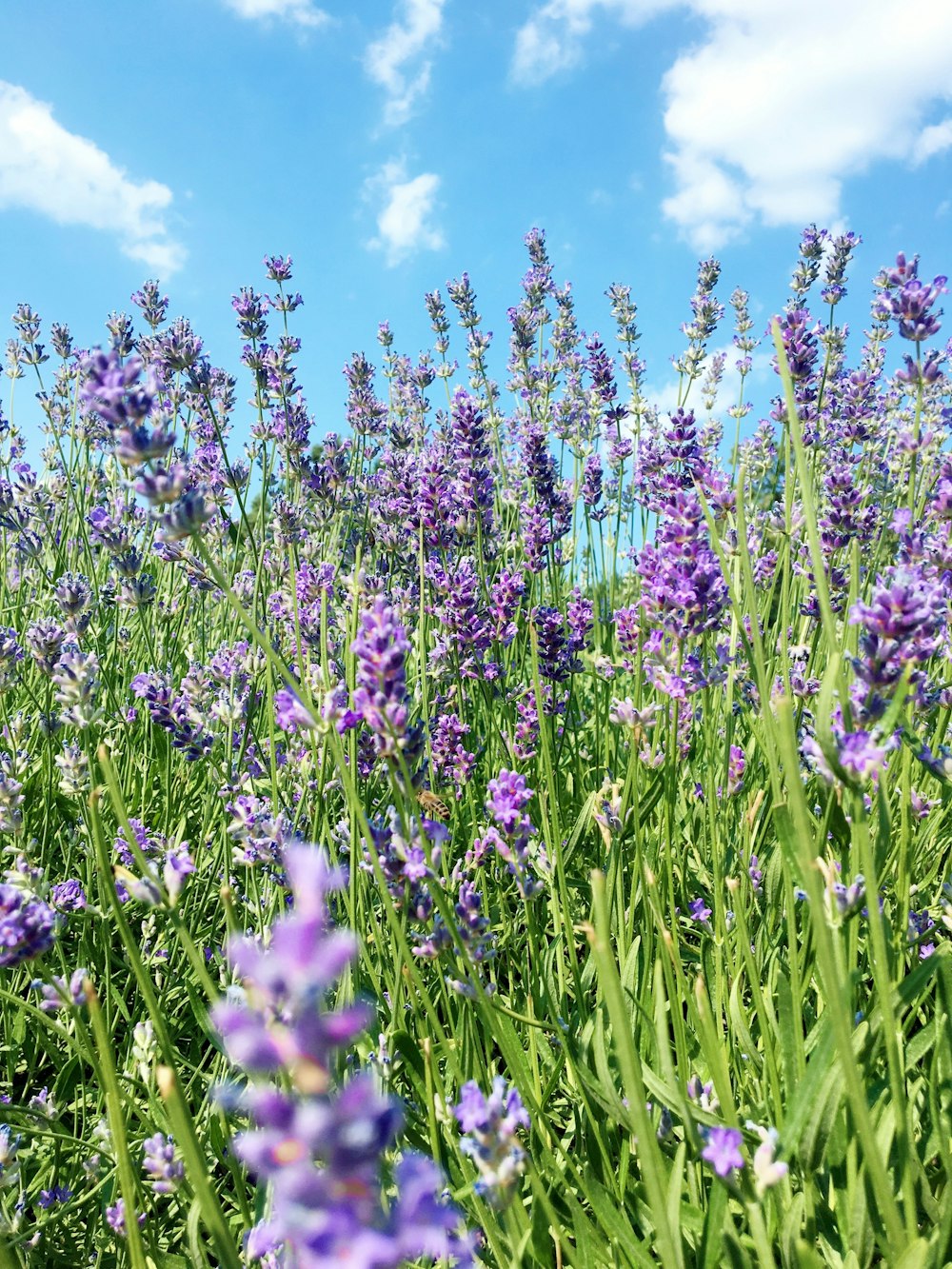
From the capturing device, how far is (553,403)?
5.71m

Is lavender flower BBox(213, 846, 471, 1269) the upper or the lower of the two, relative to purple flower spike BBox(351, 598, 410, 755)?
lower

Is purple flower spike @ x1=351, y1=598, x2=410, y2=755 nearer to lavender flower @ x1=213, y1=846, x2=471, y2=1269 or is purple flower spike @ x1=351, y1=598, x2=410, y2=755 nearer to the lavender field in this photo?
the lavender field

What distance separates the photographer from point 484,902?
228 centimetres

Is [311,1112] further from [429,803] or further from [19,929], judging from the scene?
[429,803]

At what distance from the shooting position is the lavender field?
865 mm

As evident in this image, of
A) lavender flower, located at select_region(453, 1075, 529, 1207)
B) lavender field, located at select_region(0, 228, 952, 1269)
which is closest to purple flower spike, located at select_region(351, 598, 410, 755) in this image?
lavender field, located at select_region(0, 228, 952, 1269)

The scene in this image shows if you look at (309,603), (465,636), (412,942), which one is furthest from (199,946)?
(309,603)

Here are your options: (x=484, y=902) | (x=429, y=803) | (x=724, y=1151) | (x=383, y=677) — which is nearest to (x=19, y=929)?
(x=383, y=677)

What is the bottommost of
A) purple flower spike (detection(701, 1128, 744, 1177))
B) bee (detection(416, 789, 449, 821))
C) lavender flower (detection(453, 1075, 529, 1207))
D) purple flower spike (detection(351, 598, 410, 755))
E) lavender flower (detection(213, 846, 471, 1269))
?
purple flower spike (detection(701, 1128, 744, 1177))

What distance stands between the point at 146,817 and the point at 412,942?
4.56 feet

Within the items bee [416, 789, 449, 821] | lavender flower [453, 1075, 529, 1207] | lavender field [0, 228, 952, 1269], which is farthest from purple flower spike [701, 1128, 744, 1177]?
bee [416, 789, 449, 821]

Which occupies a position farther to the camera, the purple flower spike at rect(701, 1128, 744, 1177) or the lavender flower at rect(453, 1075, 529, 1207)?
the purple flower spike at rect(701, 1128, 744, 1177)

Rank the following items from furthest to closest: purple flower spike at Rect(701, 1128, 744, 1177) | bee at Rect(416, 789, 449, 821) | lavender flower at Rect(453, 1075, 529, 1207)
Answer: bee at Rect(416, 789, 449, 821)
purple flower spike at Rect(701, 1128, 744, 1177)
lavender flower at Rect(453, 1075, 529, 1207)

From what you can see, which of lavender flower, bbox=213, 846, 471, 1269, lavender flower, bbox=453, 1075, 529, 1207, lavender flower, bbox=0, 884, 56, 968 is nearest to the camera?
lavender flower, bbox=213, 846, 471, 1269
